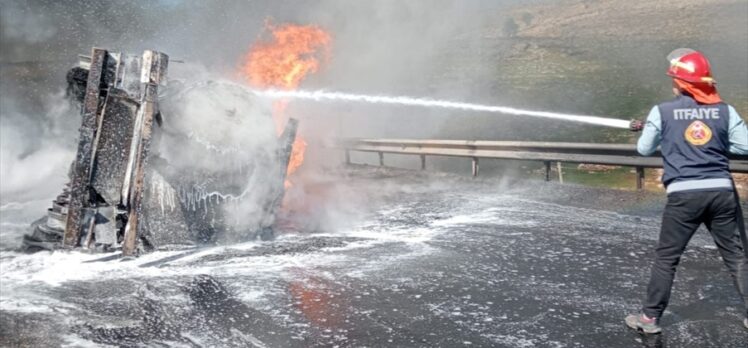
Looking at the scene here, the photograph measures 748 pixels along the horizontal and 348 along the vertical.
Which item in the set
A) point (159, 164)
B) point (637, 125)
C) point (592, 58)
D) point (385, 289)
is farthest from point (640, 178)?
point (592, 58)

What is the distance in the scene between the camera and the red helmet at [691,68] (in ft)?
12.4

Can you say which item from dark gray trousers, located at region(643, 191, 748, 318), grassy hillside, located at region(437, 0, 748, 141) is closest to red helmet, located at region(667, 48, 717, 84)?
dark gray trousers, located at region(643, 191, 748, 318)

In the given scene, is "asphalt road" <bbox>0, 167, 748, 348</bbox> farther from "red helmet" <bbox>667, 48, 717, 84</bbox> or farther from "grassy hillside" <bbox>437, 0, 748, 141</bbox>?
"grassy hillside" <bbox>437, 0, 748, 141</bbox>

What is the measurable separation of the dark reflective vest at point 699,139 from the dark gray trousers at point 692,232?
15 cm

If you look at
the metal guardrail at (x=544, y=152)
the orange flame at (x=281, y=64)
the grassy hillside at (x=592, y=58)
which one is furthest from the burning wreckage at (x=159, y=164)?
the grassy hillside at (x=592, y=58)

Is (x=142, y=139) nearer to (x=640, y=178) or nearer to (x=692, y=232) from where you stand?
(x=692, y=232)

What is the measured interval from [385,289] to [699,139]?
2.56 metres

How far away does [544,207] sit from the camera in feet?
27.0

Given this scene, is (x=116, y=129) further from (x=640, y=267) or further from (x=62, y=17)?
(x=62, y=17)

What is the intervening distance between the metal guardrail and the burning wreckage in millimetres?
5562

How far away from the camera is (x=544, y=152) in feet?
35.0

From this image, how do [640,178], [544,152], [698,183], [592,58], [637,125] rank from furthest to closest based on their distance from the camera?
[592,58] → [544,152] → [640,178] → [637,125] → [698,183]

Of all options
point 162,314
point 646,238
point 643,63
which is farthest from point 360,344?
point 643,63

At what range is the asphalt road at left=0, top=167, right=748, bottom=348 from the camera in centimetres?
377
